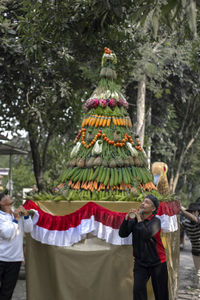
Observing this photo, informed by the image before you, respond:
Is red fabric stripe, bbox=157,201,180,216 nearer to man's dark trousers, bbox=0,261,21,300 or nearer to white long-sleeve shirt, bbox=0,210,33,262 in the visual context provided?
white long-sleeve shirt, bbox=0,210,33,262

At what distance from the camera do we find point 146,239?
16.7 feet

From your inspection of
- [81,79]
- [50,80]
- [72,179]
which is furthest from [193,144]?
[72,179]

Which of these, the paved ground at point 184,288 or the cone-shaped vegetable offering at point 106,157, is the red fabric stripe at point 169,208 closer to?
the cone-shaped vegetable offering at point 106,157

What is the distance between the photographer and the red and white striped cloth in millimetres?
5852

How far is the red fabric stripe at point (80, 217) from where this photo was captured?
5875mm

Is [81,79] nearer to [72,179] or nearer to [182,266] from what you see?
[182,266]

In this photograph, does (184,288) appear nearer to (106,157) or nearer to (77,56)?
(106,157)

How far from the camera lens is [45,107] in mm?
11680

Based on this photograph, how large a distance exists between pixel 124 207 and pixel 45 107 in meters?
6.31

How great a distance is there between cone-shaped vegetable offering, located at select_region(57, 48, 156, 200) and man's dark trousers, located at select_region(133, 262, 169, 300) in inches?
45.0

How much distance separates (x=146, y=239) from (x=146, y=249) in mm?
128

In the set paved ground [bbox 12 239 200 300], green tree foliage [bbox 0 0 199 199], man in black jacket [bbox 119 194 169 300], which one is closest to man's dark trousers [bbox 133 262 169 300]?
man in black jacket [bbox 119 194 169 300]

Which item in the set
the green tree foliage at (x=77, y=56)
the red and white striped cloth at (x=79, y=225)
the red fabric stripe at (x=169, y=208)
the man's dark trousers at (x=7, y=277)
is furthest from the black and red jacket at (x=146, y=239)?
the green tree foliage at (x=77, y=56)

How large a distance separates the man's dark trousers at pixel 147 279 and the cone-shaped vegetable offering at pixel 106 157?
3.75ft
